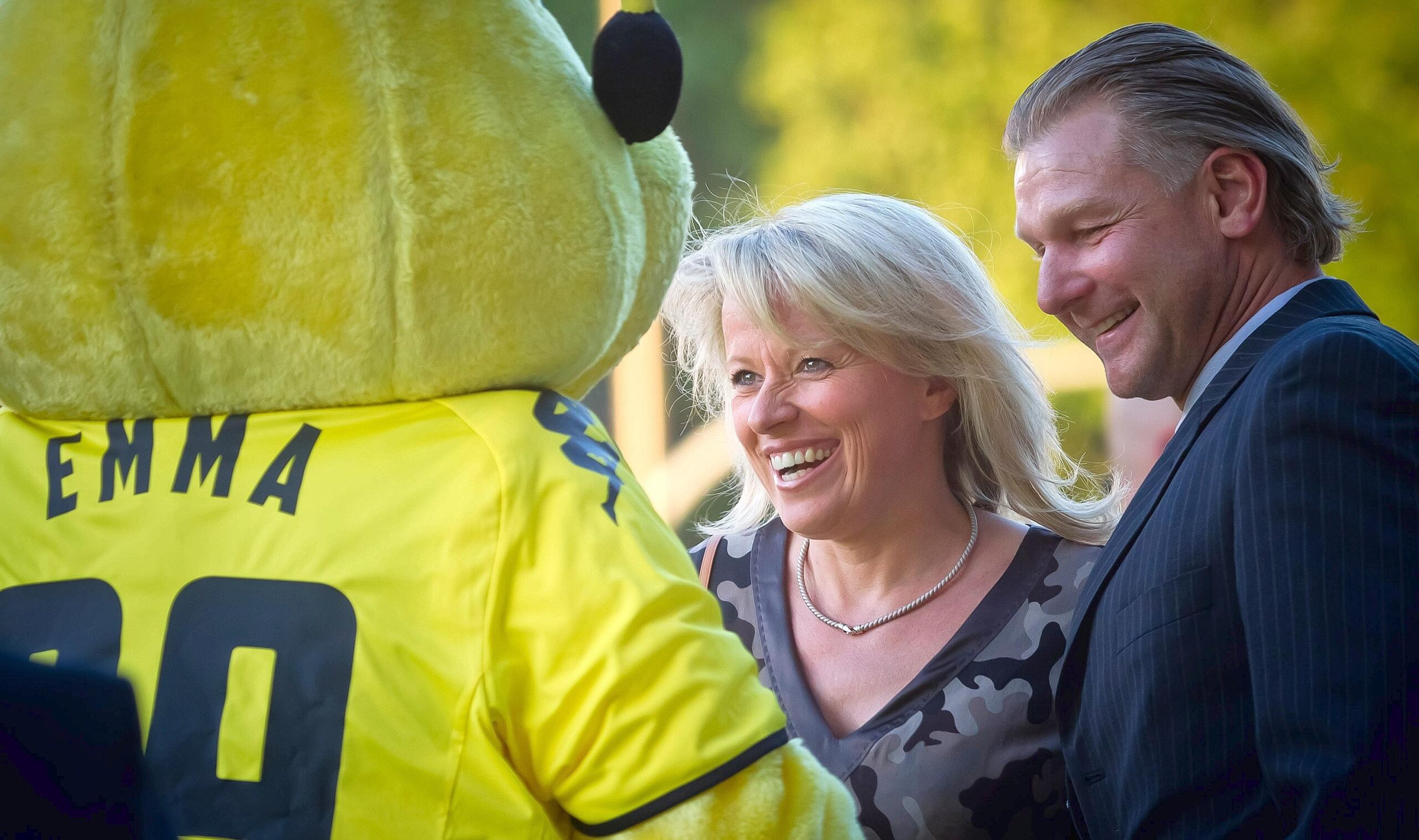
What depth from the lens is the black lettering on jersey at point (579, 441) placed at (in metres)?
1.23

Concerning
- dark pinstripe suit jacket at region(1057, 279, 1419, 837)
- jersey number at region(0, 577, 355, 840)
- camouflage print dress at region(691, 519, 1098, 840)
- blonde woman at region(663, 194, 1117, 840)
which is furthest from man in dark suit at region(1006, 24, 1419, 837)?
jersey number at region(0, 577, 355, 840)

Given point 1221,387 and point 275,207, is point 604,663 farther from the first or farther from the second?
point 1221,387

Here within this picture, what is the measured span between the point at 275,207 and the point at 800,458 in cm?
163

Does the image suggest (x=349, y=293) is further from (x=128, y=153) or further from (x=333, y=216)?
(x=128, y=153)

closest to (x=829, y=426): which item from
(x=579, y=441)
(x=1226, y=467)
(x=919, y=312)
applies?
(x=919, y=312)

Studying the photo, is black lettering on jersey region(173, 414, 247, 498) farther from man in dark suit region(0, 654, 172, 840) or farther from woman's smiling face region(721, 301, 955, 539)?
woman's smiling face region(721, 301, 955, 539)

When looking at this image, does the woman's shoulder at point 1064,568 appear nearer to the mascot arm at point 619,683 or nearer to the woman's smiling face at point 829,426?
the woman's smiling face at point 829,426

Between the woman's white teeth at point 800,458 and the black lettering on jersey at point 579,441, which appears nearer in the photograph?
the black lettering on jersey at point 579,441

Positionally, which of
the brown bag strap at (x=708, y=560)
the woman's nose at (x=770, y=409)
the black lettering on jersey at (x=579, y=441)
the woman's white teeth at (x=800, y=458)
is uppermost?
the black lettering on jersey at (x=579, y=441)

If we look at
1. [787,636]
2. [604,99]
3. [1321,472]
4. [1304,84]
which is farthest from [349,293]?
[1304,84]

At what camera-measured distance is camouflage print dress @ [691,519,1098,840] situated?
2188mm

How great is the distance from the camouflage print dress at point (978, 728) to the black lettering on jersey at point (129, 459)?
146cm

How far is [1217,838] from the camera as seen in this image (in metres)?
1.58

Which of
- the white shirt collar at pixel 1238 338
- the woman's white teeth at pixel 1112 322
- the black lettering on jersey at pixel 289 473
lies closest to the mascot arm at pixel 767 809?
the black lettering on jersey at pixel 289 473
